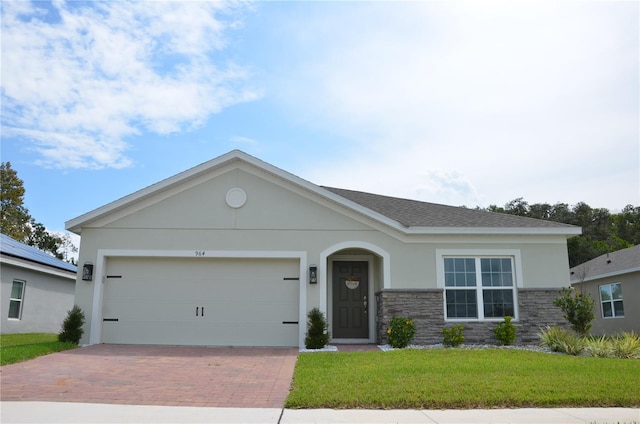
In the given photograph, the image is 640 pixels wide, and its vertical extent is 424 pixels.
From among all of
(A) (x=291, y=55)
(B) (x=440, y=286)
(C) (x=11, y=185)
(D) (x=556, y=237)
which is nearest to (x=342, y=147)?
(A) (x=291, y=55)

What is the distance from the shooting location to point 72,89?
12.8 metres

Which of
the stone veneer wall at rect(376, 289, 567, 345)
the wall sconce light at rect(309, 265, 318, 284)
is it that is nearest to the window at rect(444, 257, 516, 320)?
the stone veneer wall at rect(376, 289, 567, 345)

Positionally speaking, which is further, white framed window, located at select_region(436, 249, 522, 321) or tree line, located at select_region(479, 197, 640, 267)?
tree line, located at select_region(479, 197, 640, 267)

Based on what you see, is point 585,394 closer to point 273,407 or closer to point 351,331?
point 273,407

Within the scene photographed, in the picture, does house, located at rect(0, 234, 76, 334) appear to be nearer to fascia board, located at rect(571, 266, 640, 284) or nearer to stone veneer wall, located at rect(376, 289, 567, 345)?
stone veneer wall, located at rect(376, 289, 567, 345)

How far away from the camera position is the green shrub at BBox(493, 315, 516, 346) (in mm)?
12703

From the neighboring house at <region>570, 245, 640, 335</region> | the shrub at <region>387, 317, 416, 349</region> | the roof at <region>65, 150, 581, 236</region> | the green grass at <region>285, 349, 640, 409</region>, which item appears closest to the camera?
the green grass at <region>285, 349, 640, 409</region>

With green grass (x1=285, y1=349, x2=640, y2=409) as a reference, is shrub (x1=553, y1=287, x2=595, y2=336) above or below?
above

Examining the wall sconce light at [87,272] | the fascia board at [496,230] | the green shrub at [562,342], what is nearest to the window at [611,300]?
the fascia board at [496,230]

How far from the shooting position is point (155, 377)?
334 inches

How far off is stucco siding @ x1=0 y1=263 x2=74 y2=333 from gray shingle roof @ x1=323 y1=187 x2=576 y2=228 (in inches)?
460

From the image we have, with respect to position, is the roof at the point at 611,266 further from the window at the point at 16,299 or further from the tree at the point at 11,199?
the tree at the point at 11,199

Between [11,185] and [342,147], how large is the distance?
31.3m

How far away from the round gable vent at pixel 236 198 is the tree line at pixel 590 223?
100 ft
